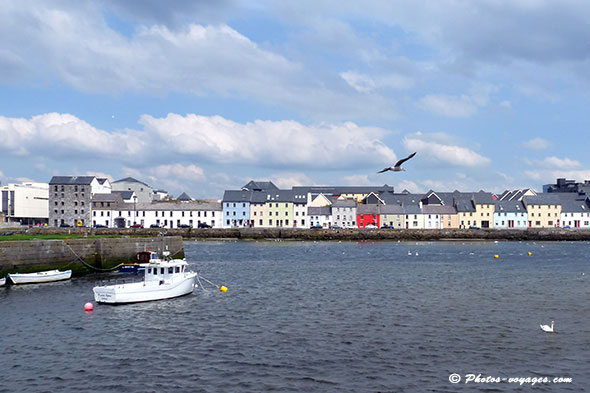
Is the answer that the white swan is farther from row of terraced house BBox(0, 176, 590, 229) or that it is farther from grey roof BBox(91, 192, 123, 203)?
grey roof BBox(91, 192, 123, 203)

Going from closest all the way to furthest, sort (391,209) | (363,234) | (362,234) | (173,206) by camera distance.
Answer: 1. (363,234)
2. (362,234)
3. (173,206)
4. (391,209)

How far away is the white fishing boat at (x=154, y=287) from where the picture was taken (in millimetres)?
34594

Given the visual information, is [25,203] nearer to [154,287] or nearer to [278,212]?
[278,212]

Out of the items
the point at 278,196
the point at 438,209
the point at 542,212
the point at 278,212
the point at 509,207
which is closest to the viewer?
the point at 438,209

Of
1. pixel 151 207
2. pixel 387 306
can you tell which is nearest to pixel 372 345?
pixel 387 306

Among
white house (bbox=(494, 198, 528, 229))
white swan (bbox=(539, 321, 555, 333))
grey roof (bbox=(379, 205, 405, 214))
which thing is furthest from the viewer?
white house (bbox=(494, 198, 528, 229))

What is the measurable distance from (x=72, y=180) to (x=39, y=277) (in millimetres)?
108509

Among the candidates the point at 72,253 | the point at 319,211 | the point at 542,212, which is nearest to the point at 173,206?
the point at 319,211

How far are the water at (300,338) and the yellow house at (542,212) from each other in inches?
4566

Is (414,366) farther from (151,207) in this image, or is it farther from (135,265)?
(151,207)

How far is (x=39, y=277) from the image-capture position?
43.7 meters

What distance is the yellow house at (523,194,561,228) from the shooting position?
6078 inches

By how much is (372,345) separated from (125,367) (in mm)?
10666

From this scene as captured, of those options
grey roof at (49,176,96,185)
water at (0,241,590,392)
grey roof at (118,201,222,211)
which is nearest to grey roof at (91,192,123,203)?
grey roof at (118,201,222,211)
